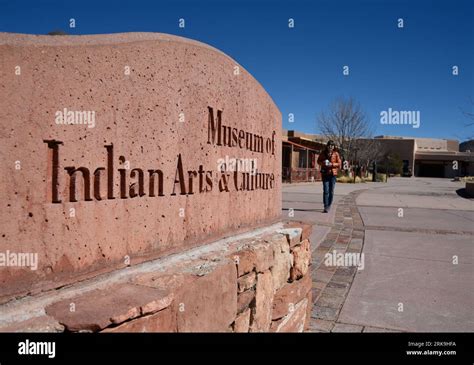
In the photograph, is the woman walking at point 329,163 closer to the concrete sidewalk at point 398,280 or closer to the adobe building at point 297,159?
the concrete sidewalk at point 398,280

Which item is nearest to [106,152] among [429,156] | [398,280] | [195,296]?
[195,296]

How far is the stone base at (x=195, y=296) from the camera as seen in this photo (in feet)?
4.57

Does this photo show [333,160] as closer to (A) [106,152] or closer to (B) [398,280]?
(B) [398,280]

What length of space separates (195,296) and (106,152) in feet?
2.54

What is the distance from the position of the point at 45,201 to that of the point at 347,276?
363cm

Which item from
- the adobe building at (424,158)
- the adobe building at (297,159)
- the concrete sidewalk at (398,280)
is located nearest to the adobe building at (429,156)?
the adobe building at (424,158)

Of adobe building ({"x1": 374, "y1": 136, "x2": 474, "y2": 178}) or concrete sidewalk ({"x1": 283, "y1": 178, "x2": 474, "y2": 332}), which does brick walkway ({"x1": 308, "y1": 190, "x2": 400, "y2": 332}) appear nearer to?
concrete sidewalk ({"x1": 283, "y1": 178, "x2": 474, "y2": 332})

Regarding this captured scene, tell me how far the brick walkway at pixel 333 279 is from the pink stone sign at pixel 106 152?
1.28 metres

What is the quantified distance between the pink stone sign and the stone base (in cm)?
8

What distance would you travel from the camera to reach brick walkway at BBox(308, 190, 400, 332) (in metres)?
3.19

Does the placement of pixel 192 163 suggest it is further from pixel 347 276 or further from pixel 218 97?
pixel 347 276

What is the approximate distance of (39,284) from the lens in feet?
5.00

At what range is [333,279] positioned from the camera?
4.28m
